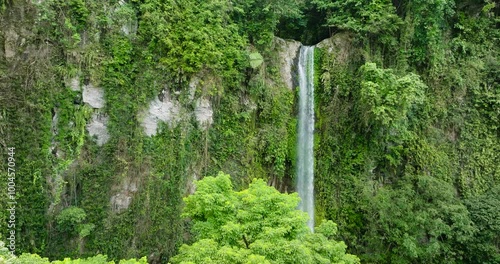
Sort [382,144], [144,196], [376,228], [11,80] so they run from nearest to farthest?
[11,80] < [144,196] < [376,228] < [382,144]

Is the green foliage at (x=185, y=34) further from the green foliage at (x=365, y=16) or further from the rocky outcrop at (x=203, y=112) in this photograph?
the green foliage at (x=365, y=16)

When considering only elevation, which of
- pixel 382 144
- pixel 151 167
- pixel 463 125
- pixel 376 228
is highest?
pixel 463 125

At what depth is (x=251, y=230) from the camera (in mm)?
7109

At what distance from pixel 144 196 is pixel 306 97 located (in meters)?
6.43

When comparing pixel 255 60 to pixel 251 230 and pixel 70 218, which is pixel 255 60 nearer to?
pixel 251 230

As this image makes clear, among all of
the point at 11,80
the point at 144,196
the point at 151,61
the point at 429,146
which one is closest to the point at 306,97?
the point at 429,146

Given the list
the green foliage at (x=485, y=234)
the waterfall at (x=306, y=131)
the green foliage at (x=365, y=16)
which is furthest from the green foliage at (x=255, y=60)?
the green foliage at (x=485, y=234)

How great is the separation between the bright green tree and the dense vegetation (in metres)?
0.29

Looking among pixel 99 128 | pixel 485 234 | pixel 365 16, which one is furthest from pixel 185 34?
pixel 485 234

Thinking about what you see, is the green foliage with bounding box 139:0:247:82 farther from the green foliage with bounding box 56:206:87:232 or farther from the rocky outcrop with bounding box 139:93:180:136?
the green foliage with bounding box 56:206:87:232

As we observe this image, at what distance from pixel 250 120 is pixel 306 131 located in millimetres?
2179

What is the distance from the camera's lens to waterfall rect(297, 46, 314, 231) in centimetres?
1273

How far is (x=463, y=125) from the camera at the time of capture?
13266 millimetres

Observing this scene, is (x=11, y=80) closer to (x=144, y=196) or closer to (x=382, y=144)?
(x=144, y=196)
